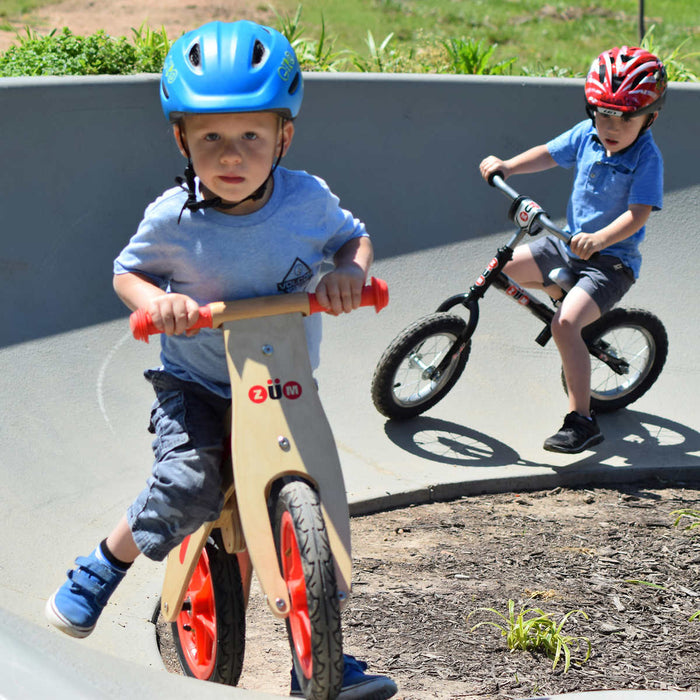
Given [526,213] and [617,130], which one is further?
[526,213]

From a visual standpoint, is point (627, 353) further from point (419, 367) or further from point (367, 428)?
point (367, 428)

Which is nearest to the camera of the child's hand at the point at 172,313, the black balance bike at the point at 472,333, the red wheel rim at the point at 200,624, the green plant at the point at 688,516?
the child's hand at the point at 172,313

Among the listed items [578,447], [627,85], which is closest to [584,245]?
[627,85]

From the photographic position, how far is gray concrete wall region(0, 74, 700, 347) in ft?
17.2

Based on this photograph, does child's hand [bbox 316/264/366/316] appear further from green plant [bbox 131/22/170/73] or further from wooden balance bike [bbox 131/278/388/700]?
green plant [bbox 131/22/170/73]

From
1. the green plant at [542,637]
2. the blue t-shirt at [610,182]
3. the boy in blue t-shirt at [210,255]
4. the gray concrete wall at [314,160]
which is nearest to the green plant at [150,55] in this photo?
the gray concrete wall at [314,160]

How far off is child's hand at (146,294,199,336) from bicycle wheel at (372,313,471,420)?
2.45 m

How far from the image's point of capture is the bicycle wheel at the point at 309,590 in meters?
2.19

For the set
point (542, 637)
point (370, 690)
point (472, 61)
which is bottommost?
point (542, 637)

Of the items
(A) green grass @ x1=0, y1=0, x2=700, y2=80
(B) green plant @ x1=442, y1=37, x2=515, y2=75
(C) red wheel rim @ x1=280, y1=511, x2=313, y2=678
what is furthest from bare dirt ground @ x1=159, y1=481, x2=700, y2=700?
(A) green grass @ x1=0, y1=0, x2=700, y2=80

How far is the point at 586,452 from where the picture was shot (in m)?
4.84

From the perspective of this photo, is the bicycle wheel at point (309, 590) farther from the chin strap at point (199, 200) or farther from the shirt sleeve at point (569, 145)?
the shirt sleeve at point (569, 145)

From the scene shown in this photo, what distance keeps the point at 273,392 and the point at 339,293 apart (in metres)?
0.30

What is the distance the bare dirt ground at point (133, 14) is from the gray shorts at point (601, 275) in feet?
25.8
